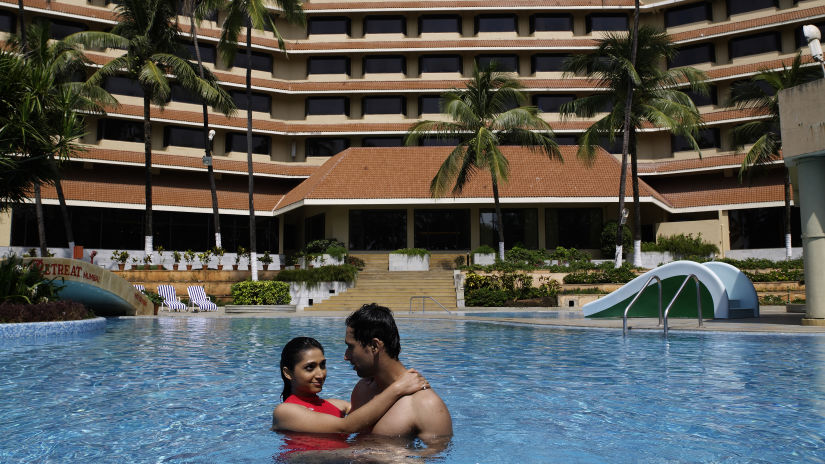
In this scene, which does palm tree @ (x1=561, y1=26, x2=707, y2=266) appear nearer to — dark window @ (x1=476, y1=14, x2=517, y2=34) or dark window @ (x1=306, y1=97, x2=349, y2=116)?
dark window @ (x1=476, y1=14, x2=517, y2=34)

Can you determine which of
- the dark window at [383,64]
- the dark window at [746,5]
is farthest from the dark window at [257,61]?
the dark window at [746,5]

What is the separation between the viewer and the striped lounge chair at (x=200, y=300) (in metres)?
25.6

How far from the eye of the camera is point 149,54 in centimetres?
2981

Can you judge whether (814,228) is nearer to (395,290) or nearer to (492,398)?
(492,398)

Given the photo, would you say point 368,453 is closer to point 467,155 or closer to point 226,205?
point 467,155

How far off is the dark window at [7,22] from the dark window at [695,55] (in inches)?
1715

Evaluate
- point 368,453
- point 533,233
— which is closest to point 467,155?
point 533,233

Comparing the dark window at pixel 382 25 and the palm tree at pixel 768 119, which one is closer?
the palm tree at pixel 768 119

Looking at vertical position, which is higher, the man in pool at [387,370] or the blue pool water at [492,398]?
the man in pool at [387,370]

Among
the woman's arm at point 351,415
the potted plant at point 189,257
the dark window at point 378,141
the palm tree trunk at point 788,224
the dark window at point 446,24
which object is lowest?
the woman's arm at point 351,415

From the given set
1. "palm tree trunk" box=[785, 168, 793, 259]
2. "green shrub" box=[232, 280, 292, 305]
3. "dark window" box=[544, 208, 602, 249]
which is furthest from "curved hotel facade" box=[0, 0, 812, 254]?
"green shrub" box=[232, 280, 292, 305]

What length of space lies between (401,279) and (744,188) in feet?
76.7

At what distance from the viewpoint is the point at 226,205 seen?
3909cm

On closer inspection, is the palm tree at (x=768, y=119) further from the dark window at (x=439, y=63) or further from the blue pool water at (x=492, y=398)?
the blue pool water at (x=492, y=398)
